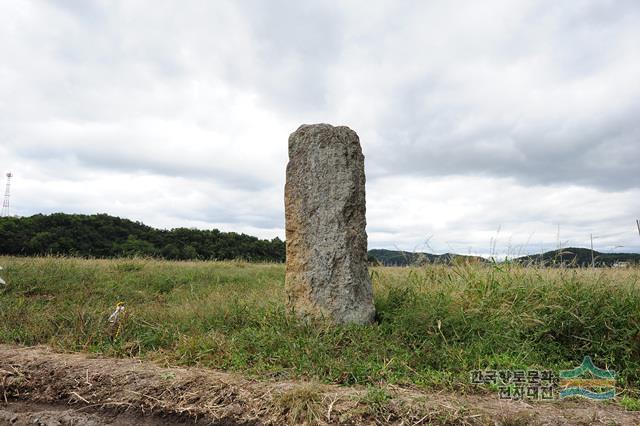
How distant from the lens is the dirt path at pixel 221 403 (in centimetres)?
321

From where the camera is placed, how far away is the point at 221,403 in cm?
353

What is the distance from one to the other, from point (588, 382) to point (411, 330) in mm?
1689

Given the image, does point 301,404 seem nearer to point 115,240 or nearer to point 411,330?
point 411,330

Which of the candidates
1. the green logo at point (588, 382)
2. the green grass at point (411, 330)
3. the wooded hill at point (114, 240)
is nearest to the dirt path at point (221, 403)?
the green logo at point (588, 382)

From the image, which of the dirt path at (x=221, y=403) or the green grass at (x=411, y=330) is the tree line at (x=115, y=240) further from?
the dirt path at (x=221, y=403)

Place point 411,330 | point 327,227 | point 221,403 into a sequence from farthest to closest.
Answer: point 327,227, point 411,330, point 221,403

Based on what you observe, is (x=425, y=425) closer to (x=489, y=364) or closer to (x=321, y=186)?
(x=489, y=364)

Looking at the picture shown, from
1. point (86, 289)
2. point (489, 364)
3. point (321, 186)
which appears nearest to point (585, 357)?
point (489, 364)

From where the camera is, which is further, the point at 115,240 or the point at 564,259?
the point at 115,240

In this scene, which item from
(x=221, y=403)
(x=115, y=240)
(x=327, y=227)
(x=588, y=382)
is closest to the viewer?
(x=221, y=403)

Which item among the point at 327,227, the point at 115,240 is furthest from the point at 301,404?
the point at 115,240

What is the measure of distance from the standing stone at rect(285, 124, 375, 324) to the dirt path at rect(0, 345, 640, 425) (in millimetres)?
1755

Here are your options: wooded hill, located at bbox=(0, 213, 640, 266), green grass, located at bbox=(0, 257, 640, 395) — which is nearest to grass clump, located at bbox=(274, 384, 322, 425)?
green grass, located at bbox=(0, 257, 640, 395)

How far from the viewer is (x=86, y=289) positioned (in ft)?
28.3
